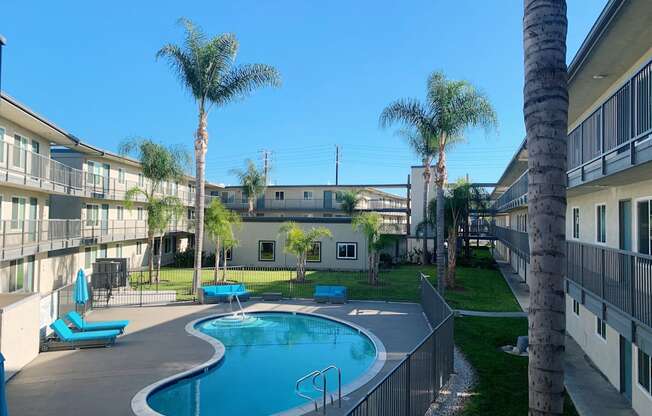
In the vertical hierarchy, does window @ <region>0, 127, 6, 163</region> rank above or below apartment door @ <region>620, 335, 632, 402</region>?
above

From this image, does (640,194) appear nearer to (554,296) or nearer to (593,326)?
(593,326)

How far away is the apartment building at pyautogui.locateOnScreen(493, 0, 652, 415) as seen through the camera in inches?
316

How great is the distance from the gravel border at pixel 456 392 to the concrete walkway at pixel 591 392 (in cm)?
242

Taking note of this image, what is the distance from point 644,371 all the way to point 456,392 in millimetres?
4182

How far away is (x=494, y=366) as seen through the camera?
1303cm

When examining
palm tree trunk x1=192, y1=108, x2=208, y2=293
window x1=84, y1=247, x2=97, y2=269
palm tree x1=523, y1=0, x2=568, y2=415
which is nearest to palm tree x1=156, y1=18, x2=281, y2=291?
palm tree trunk x1=192, y1=108, x2=208, y2=293

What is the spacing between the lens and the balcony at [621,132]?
26.2ft

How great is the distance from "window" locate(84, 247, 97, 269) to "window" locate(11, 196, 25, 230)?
8.68 meters

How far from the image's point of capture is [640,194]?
421 inches

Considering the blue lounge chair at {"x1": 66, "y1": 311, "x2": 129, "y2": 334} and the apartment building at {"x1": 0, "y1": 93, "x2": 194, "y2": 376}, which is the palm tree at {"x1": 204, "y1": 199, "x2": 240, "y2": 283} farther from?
the blue lounge chair at {"x1": 66, "y1": 311, "x2": 129, "y2": 334}

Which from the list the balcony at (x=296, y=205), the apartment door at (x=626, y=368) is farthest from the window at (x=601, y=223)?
the balcony at (x=296, y=205)

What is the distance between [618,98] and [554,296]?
6.97 metres

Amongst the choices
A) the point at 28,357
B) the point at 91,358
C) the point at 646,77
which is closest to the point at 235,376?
the point at 91,358

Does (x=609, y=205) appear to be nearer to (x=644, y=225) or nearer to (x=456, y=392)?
→ (x=644, y=225)
